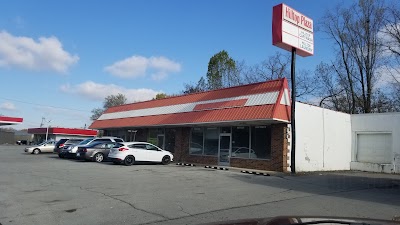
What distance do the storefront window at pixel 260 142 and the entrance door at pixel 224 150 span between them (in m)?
1.99

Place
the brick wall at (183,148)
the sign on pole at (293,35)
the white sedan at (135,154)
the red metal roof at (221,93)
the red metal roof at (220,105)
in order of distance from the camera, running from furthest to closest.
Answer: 1. the brick wall at (183,148)
2. the red metal roof at (220,105)
3. the white sedan at (135,154)
4. the red metal roof at (221,93)
5. the sign on pole at (293,35)

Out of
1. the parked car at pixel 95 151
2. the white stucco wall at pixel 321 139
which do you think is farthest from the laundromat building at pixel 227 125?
the parked car at pixel 95 151

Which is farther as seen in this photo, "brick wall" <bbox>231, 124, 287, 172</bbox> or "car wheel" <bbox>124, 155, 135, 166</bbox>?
"car wheel" <bbox>124, 155, 135, 166</bbox>

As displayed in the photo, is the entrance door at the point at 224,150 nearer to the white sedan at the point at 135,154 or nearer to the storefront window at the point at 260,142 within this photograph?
the storefront window at the point at 260,142

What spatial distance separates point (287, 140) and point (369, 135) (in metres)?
8.60

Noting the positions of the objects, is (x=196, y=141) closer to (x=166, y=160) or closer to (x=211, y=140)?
(x=211, y=140)

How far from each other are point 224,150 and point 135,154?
5852 millimetres

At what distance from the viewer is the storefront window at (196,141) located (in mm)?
27469

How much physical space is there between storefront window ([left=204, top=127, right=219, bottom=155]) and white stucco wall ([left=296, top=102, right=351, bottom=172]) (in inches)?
236

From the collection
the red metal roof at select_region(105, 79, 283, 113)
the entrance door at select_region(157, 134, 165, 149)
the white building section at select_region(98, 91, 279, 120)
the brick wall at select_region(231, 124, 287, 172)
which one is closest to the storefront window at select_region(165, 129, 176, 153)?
the entrance door at select_region(157, 134, 165, 149)

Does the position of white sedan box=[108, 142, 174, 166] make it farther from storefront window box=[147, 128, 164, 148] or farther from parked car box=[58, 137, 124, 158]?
storefront window box=[147, 128, 164, 148]

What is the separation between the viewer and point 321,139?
79.9ft

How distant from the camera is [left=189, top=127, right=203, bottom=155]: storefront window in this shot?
90.1 feet

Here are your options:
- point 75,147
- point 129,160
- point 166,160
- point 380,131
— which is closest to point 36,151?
point 75,147
